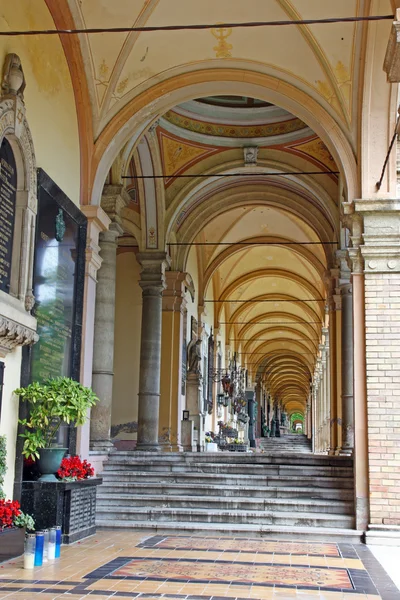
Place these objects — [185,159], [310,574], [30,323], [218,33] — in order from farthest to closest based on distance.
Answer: [185,159] → [218,33] → [30,323] → [310,574]

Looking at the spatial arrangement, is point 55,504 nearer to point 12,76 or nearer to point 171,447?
point 12,76

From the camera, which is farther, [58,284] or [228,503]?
[228,503]

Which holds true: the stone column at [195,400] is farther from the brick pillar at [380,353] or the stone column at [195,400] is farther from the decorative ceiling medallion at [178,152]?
the brick pillar at [380,353]

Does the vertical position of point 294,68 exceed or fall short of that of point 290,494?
it exceeds it

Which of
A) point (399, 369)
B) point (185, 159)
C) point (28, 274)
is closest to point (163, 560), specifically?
point (28, 274)

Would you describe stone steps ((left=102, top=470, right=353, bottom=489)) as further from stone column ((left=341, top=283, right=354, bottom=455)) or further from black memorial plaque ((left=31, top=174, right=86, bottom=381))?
stone column ((left=341, top=283, right=354, bottom=455))

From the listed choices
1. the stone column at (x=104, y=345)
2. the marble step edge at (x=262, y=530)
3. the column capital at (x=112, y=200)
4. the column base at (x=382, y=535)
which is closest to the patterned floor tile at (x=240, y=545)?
the marble step edge at (x=262, y=530)

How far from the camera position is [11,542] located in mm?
7055

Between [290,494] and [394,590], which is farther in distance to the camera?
[290,494]

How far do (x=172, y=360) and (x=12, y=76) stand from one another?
411 inches

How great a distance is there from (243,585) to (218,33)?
7.68 m

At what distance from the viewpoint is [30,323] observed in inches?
313

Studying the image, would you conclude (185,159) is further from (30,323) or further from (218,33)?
(30,323)

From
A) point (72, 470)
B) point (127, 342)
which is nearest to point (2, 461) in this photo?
point (72, 470)
